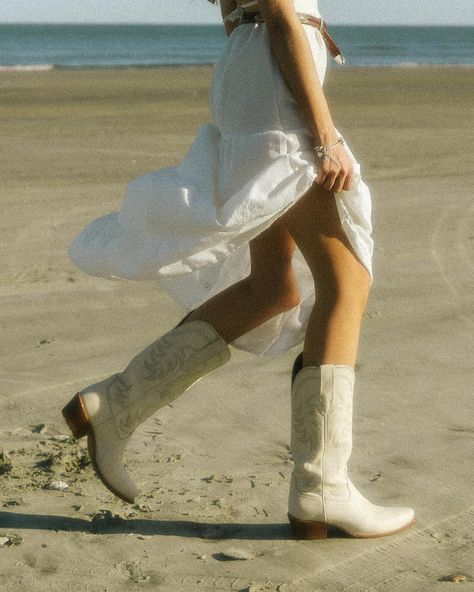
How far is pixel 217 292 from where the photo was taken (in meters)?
3.15

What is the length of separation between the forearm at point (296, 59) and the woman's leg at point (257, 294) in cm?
41

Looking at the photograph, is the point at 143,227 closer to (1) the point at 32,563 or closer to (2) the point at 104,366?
(1) the point at 32,563

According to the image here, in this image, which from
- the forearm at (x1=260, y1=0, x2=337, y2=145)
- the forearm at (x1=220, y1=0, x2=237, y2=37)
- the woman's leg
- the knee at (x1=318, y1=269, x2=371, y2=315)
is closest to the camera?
the forearm at (x1=260, y1=0, x2=337, y2=145)

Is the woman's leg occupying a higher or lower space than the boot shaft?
higher

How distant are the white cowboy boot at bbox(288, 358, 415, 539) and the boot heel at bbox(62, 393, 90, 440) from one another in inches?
21.5

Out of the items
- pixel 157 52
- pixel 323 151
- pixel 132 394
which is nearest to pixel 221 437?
pixel 132 394

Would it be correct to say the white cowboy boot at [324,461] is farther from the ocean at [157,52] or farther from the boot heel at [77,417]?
the ocean at [157,52]

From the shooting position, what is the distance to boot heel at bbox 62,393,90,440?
2.89 metres

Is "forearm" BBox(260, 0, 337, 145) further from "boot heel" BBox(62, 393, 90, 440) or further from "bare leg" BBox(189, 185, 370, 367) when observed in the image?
"boot heel" BBox(62, 393, 90, 440)

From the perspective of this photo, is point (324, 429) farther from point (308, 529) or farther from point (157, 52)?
point (157, 52)

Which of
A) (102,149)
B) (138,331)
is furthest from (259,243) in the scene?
(102,149)

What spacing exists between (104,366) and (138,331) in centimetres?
50

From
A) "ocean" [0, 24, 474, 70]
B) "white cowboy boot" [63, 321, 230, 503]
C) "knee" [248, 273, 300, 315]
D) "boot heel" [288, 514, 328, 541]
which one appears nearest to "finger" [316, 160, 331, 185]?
"knee" [248, 273, 300, 315]

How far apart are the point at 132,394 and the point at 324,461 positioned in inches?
21.1
